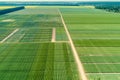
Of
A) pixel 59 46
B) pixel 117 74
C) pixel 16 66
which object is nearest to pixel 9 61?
pixel 16 66

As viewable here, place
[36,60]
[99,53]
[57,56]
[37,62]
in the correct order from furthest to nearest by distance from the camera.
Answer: [99,53] < [57,56] < [36,60] < [37,62]

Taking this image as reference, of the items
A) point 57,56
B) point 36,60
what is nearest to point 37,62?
point 36,60

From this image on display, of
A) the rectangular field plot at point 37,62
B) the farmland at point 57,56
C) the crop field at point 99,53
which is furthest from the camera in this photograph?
the crop field at point 99,53

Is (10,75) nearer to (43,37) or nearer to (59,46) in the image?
(59,46)

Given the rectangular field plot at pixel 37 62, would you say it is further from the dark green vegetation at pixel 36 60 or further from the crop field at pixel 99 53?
the crop field at pixel 99 53

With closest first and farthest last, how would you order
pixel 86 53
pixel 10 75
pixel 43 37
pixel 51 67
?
pixel 10 75 → pixel 51 67 → pixel 86 53 → pixel 43 37

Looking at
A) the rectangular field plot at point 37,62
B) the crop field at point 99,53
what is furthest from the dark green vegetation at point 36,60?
the crop field at point 99,53

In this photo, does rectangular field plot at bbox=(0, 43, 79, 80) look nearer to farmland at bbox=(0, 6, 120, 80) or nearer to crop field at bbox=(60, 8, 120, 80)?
farmland at bbox=(0, 6, 120, 80)

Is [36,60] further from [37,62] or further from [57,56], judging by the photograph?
[57,56]
